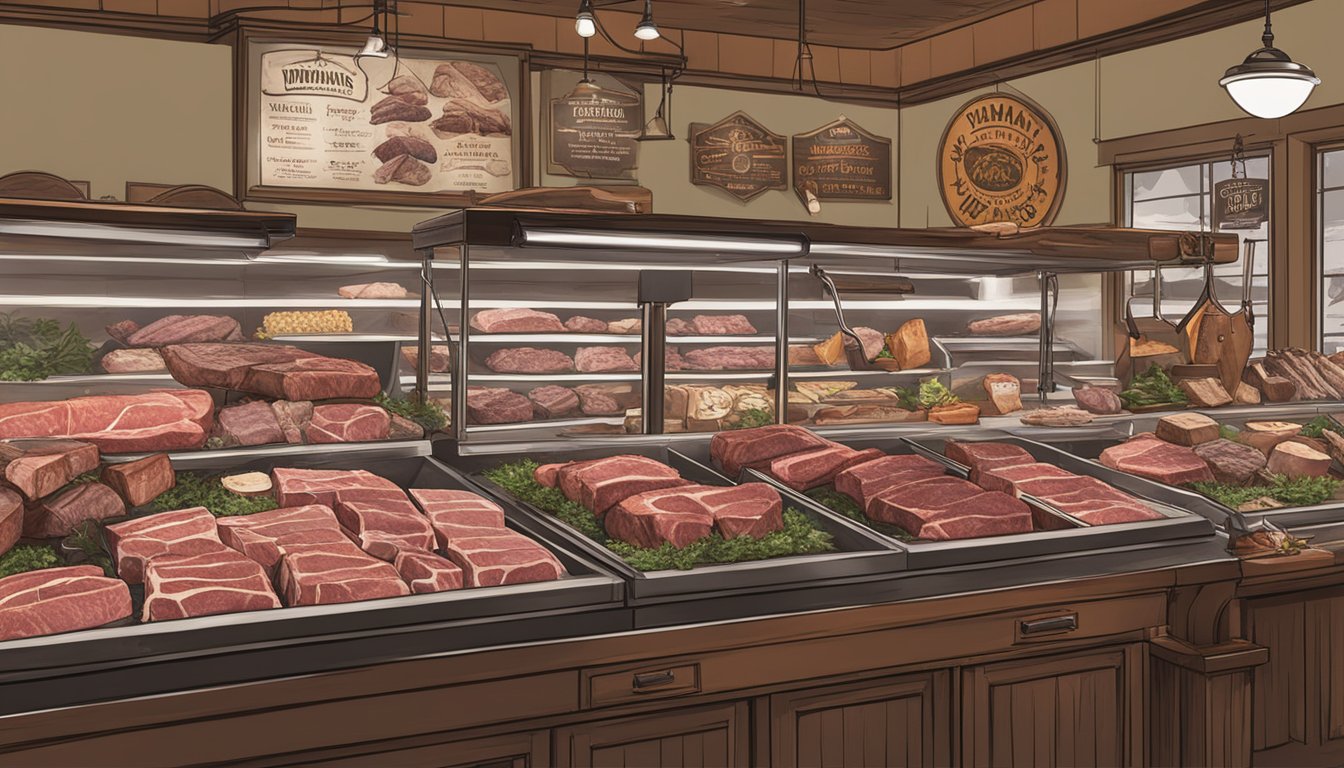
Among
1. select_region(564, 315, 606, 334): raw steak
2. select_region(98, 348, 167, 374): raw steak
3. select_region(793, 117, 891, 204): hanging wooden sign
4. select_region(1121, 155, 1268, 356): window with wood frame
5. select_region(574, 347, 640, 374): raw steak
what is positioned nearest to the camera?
select_region(574, 347, 640, 374): raw steak

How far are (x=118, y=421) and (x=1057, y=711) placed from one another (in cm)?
238

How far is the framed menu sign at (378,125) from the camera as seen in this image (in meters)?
7.07

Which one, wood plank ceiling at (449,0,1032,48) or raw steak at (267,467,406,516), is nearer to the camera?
raw steak at (267,467,406,516)

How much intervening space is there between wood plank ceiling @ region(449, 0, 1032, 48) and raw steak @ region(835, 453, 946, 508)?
5.19m

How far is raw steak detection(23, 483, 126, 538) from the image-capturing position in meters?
2.40

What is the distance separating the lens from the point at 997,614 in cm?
264

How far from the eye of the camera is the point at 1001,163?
8.27 metres

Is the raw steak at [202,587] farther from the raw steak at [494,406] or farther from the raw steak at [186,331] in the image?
the raw steak at [186,331]

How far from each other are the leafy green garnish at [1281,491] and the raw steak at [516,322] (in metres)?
2.08

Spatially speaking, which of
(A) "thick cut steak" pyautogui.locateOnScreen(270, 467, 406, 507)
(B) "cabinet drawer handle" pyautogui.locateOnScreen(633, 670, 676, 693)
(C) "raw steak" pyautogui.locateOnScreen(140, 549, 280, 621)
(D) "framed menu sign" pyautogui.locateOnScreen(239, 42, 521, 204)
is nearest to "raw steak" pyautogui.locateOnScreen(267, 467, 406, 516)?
(A) "thick cut steak" pyautogui.locateOnScreen(270, 467, 406, 507)

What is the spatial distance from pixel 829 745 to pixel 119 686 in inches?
55.5

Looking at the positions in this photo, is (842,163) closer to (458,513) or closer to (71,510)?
(458,513)

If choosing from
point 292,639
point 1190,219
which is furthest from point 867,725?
point 1190,219

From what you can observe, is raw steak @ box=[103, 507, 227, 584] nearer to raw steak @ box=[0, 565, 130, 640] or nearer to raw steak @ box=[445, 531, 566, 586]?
raw steak @ box=[0, 565, 130, 640]
